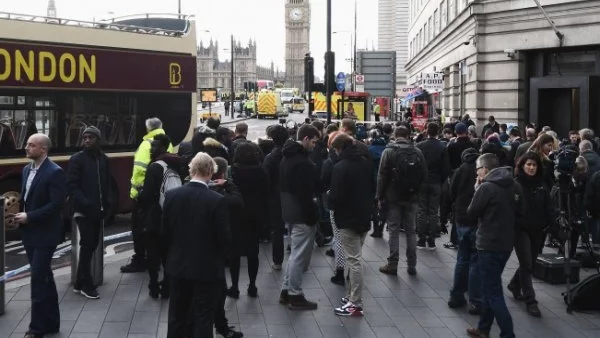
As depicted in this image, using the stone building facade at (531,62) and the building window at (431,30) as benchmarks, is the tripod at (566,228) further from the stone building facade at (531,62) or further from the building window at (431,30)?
the building window at (431,30)

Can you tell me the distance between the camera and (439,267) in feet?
34.6

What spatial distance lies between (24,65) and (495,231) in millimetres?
8567

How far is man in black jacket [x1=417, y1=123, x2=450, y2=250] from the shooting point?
37.6 ft

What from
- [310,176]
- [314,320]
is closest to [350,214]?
[310,176]

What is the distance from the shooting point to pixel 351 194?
7832 millimetres

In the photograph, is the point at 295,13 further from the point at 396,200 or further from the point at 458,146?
the point at 396,200

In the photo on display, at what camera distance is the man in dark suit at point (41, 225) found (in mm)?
6984

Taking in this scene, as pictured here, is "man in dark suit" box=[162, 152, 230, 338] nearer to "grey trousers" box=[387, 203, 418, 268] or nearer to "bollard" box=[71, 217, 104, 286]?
"bollard" box=[71, 217, 104, 286]

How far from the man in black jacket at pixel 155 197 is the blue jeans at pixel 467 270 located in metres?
3.29

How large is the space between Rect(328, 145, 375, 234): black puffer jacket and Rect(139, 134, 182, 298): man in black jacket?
189 cm

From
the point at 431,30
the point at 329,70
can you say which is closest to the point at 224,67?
the point at 431,30

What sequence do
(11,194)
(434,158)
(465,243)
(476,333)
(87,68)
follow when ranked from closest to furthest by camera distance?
(476,333) → (465,243) → (434,158) → (11,194) → (87,68)

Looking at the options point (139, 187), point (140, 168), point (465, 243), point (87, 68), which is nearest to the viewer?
point (465, 243)

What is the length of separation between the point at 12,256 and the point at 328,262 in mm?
4788
